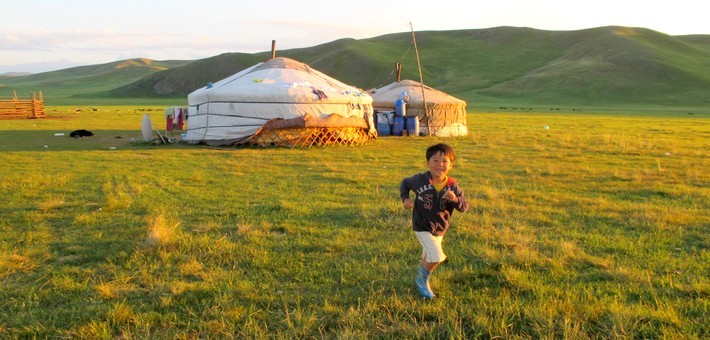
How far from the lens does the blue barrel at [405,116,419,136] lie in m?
19.0

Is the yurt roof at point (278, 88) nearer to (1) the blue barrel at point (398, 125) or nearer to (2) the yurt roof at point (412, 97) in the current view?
(1) the blue barrel at point (398, 125)

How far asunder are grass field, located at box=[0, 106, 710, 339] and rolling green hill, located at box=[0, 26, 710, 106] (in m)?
46.3

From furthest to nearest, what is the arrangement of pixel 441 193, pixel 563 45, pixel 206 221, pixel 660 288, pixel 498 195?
pixel 563 45 < pixel 498 195 < pixel 206 221 < pixel 660 288 < pixel 441 193

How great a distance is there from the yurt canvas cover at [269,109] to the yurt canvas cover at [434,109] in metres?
3.78

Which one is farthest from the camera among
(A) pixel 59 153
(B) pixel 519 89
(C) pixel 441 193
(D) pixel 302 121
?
(B) pixel 519 89

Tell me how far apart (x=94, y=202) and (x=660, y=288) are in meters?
6.02

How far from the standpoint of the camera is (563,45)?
10731 centimetres

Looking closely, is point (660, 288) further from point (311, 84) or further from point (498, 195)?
point (311, 84)

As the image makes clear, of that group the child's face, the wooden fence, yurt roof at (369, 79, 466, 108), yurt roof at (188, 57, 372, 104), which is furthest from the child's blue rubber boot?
the wooden fence

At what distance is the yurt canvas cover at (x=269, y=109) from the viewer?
14812mm

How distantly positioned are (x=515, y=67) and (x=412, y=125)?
7986cm

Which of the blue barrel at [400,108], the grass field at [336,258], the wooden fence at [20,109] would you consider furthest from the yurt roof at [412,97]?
the wooden fence at [20,109]

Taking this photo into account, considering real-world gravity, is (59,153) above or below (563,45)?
below

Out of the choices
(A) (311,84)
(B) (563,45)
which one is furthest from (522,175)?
(B) (563,45)
